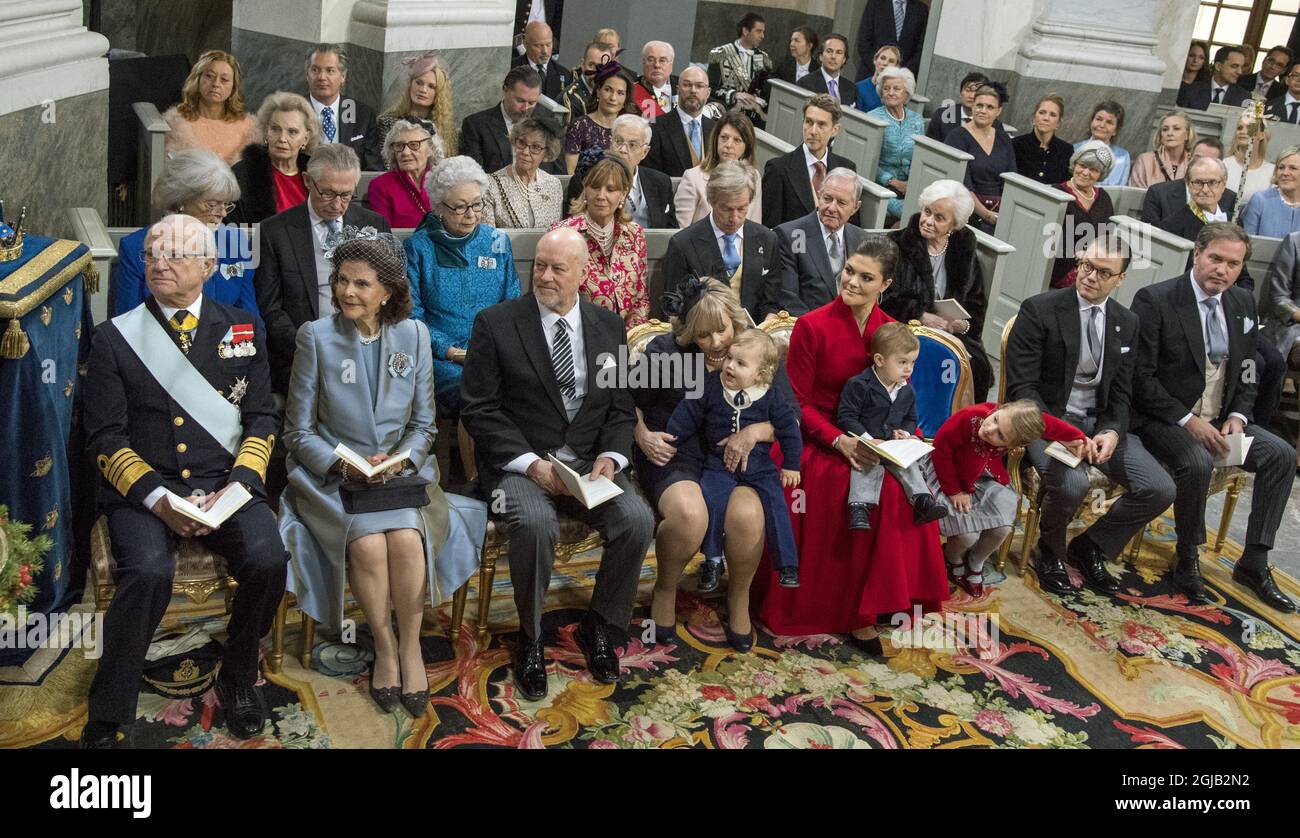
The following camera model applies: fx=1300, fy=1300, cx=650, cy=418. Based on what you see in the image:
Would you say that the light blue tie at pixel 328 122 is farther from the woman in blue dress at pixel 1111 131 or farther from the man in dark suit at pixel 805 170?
the woman in blue dress at pixel 1111 131

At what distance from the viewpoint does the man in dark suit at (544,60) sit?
7.28m

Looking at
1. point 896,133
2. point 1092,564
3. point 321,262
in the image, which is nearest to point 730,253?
point 321,262

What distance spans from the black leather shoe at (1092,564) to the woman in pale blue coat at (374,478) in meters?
2.50

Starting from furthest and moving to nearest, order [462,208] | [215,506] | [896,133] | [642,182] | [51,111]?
[896,133] < [642,182] < [462,208] < [51,111] < [215,506]

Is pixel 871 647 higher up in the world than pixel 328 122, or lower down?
lower down

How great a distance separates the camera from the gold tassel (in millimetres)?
3398

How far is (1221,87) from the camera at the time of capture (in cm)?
1069

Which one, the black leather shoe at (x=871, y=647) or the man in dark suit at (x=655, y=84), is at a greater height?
the man in dark suit at (x=655, y=84)

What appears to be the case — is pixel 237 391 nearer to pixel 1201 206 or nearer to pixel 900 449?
pixel 900 449

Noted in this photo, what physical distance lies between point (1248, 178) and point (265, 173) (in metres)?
5.81

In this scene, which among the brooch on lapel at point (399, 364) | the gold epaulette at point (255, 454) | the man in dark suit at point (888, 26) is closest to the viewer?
the gold epaulette at point (255, 454)

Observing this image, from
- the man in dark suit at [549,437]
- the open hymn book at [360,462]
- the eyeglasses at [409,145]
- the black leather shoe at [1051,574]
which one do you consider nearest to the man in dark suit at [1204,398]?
the black leather shoe at [1051,574]

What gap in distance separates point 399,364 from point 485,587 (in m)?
0.76

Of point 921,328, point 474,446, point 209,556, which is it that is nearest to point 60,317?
point 209,556
